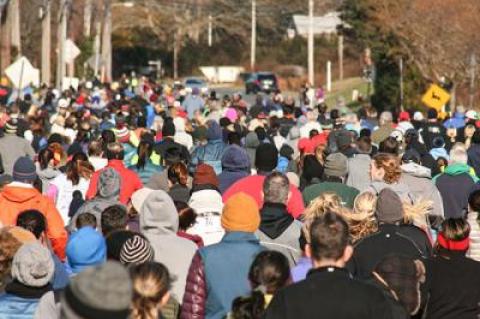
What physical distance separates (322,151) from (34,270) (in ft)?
25.0

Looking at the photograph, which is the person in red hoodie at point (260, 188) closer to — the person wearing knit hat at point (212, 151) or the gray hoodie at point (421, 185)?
the gray hoodie at point (421, 185)

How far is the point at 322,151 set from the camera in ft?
49.3

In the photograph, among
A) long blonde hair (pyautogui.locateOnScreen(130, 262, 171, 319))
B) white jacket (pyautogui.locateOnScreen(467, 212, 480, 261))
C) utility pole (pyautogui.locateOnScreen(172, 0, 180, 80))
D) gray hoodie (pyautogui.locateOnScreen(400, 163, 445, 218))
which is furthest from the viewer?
utility pole (pyautogui.locateOnScreen(172, 0, 180, 80))

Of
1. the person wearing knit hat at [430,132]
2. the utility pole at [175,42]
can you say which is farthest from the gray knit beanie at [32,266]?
the utility pole at [175,42]

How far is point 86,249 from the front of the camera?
8.25m

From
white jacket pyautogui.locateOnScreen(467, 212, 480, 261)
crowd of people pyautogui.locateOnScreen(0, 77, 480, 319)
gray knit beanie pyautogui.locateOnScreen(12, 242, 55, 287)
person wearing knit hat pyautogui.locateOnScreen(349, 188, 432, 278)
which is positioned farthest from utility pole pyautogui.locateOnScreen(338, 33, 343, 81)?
gray knit beanie pyautogui.locateOnScreen(12, 242, 55, 287)

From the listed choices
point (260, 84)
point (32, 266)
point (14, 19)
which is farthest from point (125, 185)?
point (260, 84)

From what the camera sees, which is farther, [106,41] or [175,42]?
[175,42]

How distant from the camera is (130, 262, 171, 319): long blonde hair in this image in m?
6.35

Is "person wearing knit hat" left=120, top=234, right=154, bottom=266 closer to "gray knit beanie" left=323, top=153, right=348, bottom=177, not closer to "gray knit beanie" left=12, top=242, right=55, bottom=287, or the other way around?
"gray knit beanie" left=12, top=242, right=55, bottom=287

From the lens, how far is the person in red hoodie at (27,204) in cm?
1054

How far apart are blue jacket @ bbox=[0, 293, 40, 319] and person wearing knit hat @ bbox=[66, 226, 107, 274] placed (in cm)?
60

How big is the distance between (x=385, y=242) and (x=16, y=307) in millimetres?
2384

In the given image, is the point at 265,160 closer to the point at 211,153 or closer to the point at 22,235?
the point at 211,153
